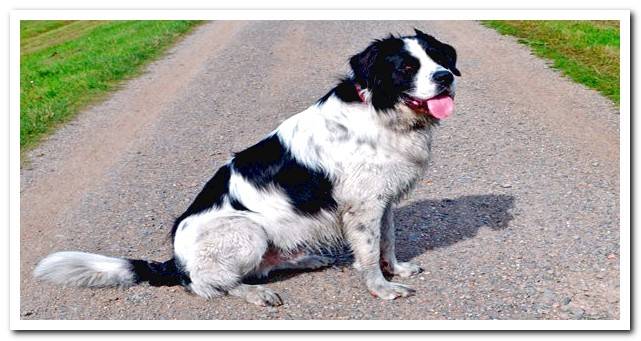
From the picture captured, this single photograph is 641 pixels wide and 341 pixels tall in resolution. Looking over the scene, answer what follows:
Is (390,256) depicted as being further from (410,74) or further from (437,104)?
(410,74)

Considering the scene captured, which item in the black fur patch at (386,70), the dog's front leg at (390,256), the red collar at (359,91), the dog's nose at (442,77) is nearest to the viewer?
the dog's nose at (442,77)

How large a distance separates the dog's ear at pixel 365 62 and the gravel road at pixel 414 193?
1.49 meters

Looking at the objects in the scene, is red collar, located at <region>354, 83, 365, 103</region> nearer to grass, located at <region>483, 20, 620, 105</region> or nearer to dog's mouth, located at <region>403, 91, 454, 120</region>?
dog's mouth, located at <region>403, 91, 454, 120</region>

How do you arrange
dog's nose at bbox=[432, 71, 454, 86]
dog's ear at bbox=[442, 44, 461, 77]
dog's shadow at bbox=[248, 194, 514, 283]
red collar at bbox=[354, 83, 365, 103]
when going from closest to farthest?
1. dog's nose at bbox=[432, 71, 454, 86]
2. dog's ear at bbox=[442, 44, 461, 77]
3. red collar at bbox=[354, 83, 365, 103]
4. dog's shadow at bbox=[248, 194, 514, 283]

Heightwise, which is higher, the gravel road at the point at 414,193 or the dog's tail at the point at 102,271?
the dog's tail at the point at 102,271

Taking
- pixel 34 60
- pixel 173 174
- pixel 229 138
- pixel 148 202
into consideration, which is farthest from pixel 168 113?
pixel 34 60

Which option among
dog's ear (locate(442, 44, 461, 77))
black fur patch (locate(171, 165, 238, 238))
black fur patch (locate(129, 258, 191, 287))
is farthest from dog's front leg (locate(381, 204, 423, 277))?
black fur patch (locate(129, 258, 191, 287))

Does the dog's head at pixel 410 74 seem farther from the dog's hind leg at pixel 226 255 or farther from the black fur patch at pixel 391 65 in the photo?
the dog's hind leg at pixel 226 255

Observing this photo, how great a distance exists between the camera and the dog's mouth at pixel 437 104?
541 centimetres

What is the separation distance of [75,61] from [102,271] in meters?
10.5

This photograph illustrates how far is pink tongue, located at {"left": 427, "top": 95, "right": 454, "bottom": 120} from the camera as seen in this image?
542 centimetres
